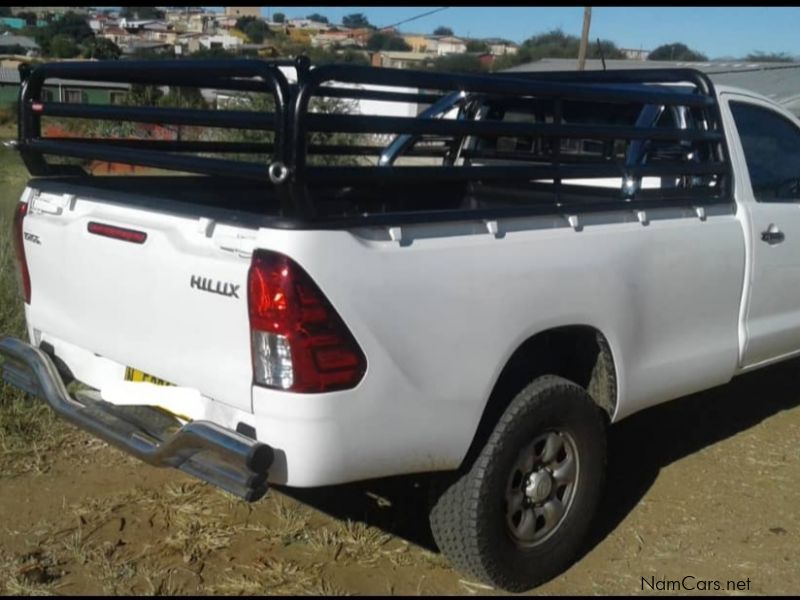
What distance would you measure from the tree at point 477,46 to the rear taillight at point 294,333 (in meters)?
40.7

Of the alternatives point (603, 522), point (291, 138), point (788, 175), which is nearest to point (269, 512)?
point (603, 522)

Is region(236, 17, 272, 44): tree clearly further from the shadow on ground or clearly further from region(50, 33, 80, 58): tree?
the shadow on ground

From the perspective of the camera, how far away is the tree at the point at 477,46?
141ft

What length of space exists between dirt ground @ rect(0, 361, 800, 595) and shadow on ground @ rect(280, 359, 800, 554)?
0.04ft

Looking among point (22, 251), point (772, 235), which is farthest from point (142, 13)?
point (772, 235)

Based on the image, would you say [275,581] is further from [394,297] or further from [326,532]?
[394,297]

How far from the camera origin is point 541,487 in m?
3.84

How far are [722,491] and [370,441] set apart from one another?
8.47ft

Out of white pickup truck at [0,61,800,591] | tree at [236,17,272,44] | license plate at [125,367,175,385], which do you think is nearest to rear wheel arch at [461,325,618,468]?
white pickup truck at [0,61,800,591]

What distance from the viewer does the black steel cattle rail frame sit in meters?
3.00

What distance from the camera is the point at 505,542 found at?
372 cm

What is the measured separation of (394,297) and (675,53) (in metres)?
39.9

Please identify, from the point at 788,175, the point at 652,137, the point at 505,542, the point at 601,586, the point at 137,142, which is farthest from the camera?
the point at 788,175

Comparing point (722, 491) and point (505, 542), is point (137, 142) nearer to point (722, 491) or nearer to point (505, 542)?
point (505, 542)
